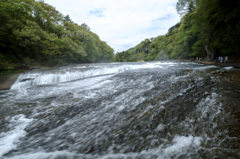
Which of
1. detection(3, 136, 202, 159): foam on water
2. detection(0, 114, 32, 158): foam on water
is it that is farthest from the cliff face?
detection(3, 136, 202, 159): foam on water

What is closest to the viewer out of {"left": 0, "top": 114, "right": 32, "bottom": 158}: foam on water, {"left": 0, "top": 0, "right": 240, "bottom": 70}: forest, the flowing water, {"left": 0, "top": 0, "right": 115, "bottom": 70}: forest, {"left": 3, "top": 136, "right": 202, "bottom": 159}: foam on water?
{"left": 3, "top": 136, "right": 202, "bottom": 159}: foam on water

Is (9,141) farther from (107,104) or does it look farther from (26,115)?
(107,104)

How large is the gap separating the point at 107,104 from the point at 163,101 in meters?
2.35

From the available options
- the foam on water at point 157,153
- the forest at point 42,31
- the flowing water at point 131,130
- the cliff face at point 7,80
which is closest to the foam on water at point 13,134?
the flowing water at point 131,130

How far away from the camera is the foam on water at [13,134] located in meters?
2.61

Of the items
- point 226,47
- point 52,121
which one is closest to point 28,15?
point 52,121

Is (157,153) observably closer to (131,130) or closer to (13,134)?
(131,130)

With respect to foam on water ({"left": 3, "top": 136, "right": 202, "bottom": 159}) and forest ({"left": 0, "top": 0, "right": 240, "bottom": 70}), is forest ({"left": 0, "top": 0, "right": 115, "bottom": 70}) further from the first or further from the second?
foam on water ({"left": 3, "top": 136, "right": 202, "bottom": 159})

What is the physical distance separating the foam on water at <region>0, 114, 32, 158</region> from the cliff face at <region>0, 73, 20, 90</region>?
31.1 feet

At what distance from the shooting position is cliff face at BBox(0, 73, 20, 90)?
1044 centimetres

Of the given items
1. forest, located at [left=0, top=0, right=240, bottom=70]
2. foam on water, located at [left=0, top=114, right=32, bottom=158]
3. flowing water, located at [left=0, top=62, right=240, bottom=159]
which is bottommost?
foam on water, located at [left=0, top=114, right=32, bottom=158]

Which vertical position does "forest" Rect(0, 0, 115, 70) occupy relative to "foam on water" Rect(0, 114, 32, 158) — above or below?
above

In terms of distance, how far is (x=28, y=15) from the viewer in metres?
18.4

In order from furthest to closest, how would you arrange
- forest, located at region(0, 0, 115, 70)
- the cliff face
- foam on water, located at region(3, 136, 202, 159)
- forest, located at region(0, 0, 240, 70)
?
forest, located at region(0, 0, 115, 70), forest, located at region(0, 0, 240, 70), the cliff face, foam on water, located at region(3, 136, 202, 159)
